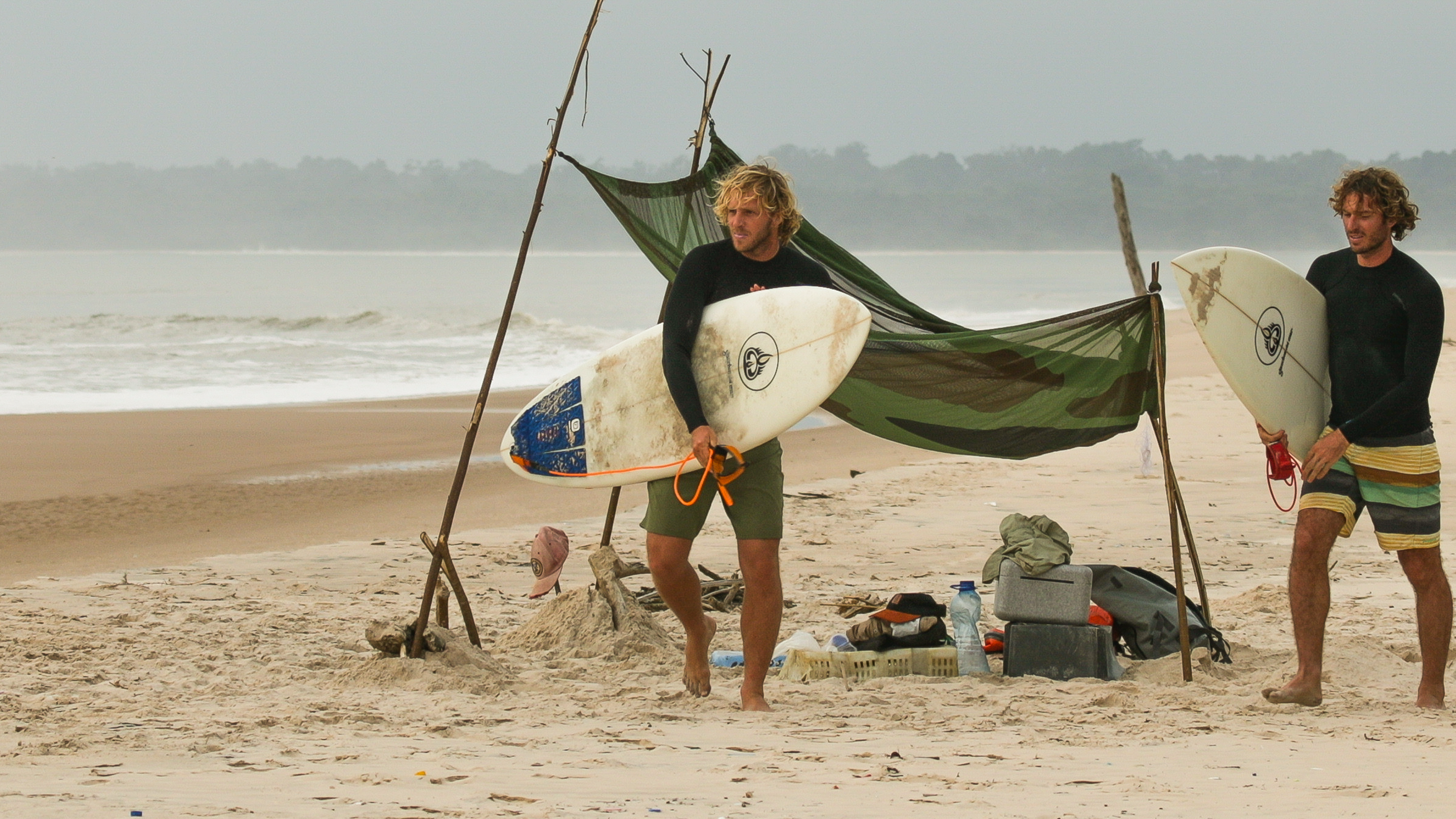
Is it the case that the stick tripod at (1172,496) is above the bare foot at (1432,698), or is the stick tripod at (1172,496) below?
above

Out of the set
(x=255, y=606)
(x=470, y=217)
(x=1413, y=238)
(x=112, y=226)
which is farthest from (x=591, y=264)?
(x=1413, y=238)

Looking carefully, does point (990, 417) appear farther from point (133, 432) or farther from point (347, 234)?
point (347, 234)

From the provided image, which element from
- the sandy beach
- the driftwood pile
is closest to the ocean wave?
the sandy beach

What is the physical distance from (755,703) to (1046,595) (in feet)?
3.29

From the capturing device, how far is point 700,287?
11.3 ft

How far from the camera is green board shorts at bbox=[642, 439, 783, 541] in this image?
340 cm

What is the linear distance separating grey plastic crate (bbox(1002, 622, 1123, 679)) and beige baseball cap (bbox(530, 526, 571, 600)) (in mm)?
1536

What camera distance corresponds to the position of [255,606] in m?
4.84

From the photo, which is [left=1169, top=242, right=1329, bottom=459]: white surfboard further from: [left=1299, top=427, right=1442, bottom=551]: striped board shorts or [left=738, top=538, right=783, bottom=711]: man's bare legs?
[left=738, top=538, right=783, bottom=711]: man's bare legs

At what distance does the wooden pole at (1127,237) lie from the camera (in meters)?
7.88

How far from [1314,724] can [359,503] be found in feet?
19.2

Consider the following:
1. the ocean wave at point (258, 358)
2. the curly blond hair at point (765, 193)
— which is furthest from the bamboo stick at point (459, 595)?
the ocean wave at point (258, 358)

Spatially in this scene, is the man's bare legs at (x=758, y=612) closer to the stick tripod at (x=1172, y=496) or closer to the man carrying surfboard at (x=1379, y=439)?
the stick tripod at (x=1172, y=496)

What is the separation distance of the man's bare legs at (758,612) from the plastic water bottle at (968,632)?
30.2 inches
